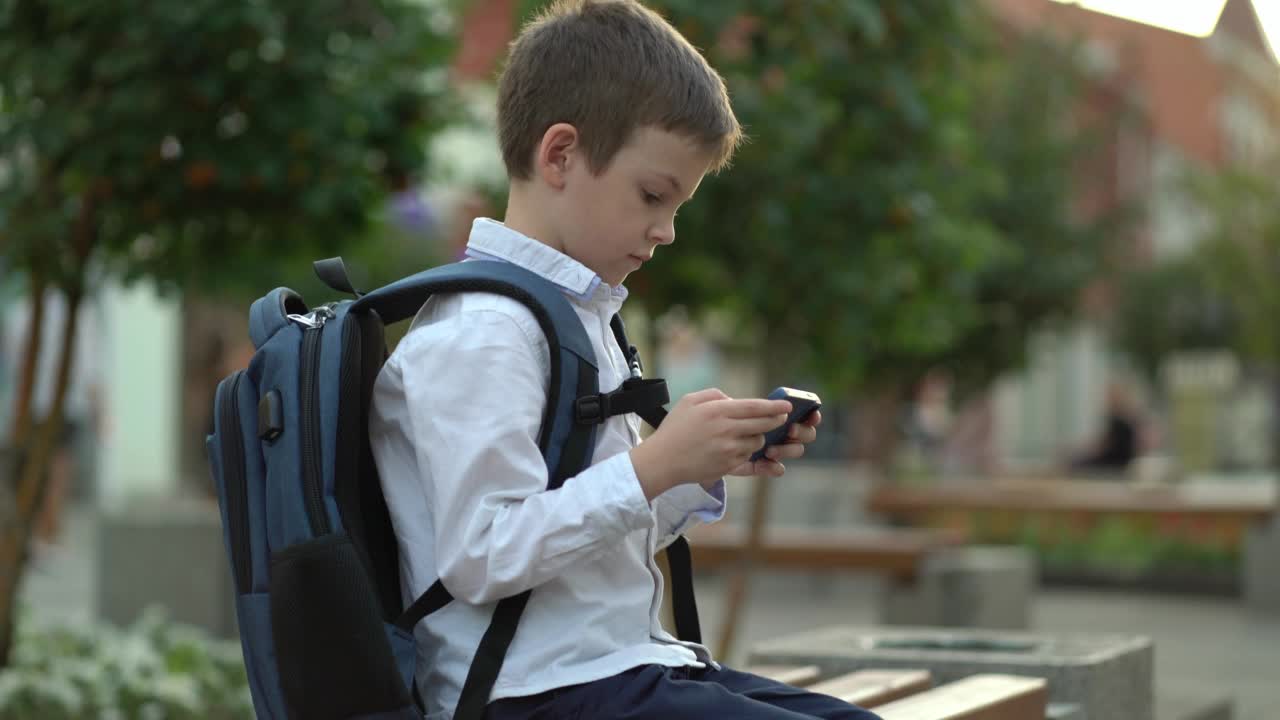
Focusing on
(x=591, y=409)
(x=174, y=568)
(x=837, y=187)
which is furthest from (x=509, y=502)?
(x=174, y=568)

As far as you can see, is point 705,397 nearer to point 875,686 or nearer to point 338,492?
point 338,492

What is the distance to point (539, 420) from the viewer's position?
234 centimetres

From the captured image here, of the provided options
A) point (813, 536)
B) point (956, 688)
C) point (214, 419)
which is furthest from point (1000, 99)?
point (214, 419)

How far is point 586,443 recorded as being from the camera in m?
2.39

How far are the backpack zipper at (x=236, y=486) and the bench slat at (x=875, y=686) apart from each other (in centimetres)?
146

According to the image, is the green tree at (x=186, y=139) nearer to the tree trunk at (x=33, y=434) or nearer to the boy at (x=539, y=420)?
the tree trunk at (x=33, y=434)

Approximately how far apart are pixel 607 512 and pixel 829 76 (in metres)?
5.08

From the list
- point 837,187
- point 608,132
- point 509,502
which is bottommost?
point 509,502

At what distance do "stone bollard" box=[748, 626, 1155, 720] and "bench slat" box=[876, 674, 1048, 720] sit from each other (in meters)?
0.20

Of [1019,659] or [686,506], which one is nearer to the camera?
[686,506]

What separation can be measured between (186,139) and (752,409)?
3.60 m

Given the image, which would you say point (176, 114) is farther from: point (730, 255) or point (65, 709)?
point (730, 255)

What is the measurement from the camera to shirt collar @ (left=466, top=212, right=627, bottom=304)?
245cm

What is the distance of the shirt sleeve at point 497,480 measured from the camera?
226cm
